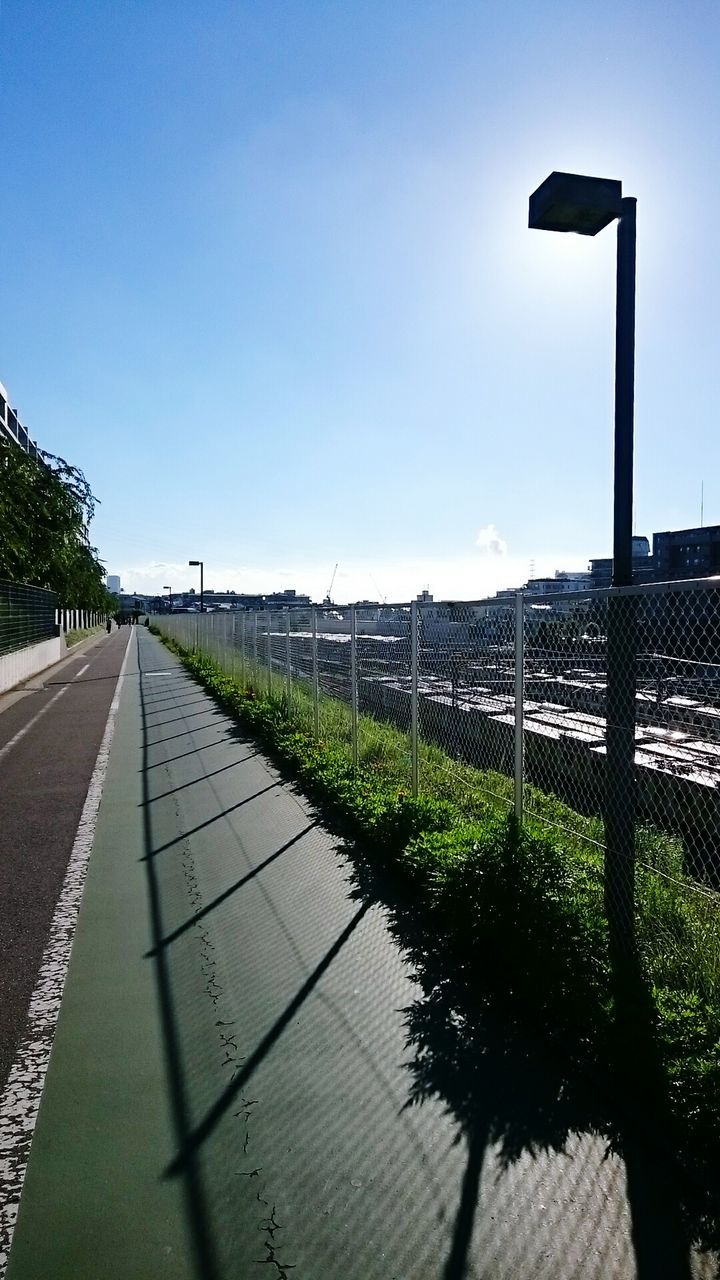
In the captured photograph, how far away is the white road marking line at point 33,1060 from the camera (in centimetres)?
258

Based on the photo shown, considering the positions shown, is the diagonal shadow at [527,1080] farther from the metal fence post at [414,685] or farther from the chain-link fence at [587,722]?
the metal fence post at [414,685]

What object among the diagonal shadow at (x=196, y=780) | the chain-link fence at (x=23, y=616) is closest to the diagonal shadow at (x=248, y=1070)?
the diagonal shadow at (x=196, y=780)

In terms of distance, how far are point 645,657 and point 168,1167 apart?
288cm

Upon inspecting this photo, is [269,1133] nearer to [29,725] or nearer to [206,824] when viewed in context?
[206,824]

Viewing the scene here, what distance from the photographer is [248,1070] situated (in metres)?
3.22

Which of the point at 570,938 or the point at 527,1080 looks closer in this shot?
the point at 527,1080

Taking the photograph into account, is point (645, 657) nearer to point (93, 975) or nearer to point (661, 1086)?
point (661, 1086)

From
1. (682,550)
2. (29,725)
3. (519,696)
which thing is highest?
(682,550)

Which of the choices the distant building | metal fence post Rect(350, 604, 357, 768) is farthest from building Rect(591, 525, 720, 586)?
metal fence post Rect(350, 604, 357, 768)

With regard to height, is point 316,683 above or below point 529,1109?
above

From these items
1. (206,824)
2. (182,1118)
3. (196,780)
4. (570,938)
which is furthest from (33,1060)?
(196,780)

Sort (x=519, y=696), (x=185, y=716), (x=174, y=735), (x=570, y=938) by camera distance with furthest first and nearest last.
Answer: (x=185, y=716)
(x=174, y=735)
(x=519, y=696)
(x=570, y=938)

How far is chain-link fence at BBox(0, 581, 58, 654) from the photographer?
19.9 metres

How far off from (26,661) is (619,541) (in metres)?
22.7
